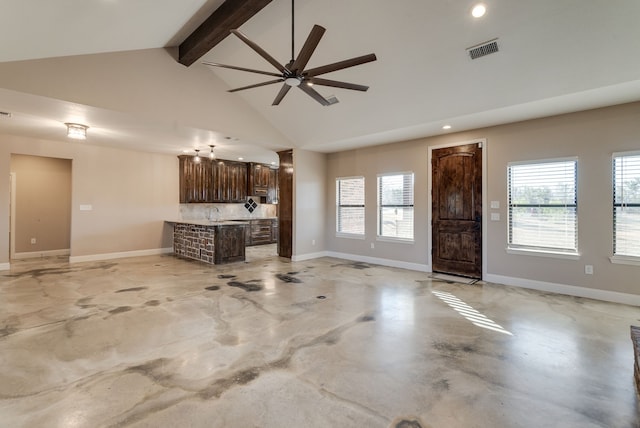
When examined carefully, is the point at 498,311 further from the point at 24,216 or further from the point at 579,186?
the point at 24,216

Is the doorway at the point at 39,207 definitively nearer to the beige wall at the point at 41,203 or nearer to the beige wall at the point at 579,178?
the beige wall at the point at 41,203

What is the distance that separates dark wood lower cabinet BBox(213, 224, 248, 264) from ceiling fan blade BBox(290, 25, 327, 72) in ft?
14.5

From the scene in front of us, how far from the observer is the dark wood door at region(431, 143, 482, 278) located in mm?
5195

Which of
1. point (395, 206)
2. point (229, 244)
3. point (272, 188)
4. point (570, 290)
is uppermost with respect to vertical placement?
point (272, 188)

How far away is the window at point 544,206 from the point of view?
4.32 m

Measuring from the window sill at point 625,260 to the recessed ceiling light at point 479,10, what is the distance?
358 cm

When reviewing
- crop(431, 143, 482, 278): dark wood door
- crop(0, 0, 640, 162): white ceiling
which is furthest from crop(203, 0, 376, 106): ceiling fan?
crop(431, 143, 482, 278): dark wood door

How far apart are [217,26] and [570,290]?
604 centimetres

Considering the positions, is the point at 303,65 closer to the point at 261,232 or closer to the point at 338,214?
the point at 338,214

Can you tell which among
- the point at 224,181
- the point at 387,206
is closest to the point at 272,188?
the point at 224,181

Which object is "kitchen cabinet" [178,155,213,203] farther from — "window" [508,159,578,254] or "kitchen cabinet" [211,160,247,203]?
"window" [508,159,578,254]

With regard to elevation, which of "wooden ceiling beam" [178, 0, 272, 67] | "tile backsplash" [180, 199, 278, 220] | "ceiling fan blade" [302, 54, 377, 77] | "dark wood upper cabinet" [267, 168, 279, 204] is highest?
"wooden ceiling beam" [178, 0, 272, 67]

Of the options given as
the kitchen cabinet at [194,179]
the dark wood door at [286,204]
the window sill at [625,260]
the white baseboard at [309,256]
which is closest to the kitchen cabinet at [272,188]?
the kitchen cabinet at [194,179]

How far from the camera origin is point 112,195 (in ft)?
23.4
